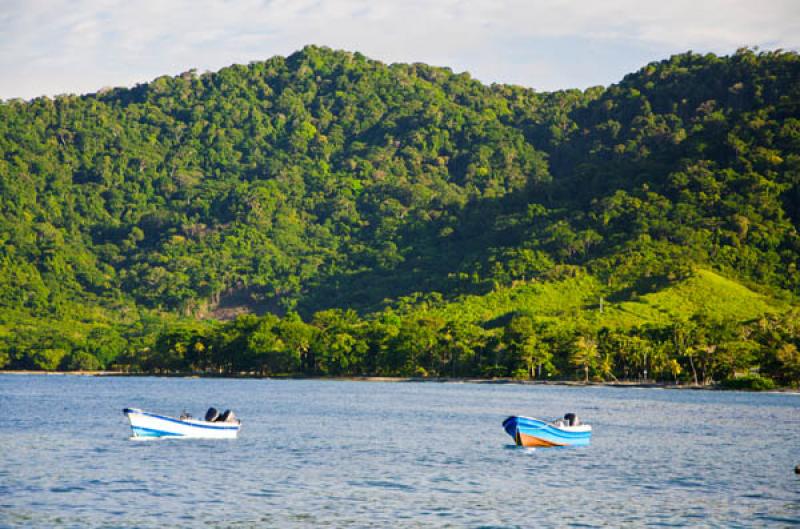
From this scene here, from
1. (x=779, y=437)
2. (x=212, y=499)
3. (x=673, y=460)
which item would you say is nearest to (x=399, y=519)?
(x=212, y=499)

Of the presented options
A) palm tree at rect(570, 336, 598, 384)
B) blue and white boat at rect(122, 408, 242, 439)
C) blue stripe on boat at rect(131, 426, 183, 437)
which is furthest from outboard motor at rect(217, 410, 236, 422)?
palm tree at rect(570, 336, 598, 384)

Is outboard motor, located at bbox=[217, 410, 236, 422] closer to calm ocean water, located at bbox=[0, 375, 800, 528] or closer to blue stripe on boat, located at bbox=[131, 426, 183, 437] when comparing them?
calm ocean water, located at bbox=[0, 375, 800, 528]

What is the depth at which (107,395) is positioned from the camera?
148625mm

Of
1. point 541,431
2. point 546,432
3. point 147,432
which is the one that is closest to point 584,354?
point 546,432

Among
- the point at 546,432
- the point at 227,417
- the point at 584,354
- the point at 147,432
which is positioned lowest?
the point at 147,432

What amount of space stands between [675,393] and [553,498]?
373 ft

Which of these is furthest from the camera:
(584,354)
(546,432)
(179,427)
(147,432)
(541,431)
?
(584,354)

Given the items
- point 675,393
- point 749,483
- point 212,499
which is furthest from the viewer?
point 675,393

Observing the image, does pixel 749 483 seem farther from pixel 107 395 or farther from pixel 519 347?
pixel 519 347

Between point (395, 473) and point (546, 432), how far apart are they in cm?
1895

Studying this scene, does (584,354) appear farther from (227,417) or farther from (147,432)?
(147,432)

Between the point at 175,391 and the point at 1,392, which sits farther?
the point at 175,391

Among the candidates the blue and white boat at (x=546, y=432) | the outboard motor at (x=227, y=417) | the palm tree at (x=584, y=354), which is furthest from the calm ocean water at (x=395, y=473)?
the palm tree at (x=584, y=354)

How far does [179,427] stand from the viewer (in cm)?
7731
